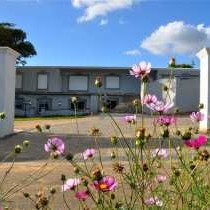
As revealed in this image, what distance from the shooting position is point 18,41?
2461 inches

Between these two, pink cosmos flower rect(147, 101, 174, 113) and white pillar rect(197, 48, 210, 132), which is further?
white pillar rect(197, 48, 210, 132)

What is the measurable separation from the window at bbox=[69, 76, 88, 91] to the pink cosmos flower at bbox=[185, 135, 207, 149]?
51869 millimetres

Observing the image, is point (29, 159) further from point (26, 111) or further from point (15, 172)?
point (26, 111)

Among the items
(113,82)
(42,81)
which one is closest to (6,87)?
(113,82)

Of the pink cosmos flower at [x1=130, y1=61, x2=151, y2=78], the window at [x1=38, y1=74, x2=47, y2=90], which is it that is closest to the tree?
the window at [x1=38, y1=74, x2=47, y2=90]

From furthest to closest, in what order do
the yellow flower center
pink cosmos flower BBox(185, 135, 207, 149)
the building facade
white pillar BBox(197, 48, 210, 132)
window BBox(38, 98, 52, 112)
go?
window BBox(38, 98, 52, 112) → the building facade → white pillar BBox(197, 48, 210, 132) → pink cosmos flower BBox(185, 135, 207, 149) → the yellow flower center

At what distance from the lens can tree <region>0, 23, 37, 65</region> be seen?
5991 centimetres

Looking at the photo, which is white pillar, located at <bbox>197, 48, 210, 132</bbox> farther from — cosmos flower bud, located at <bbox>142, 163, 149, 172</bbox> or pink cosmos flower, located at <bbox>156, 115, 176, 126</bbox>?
cosmos flower bud, located at <bbox>142, 163, 149, 172</bbox>

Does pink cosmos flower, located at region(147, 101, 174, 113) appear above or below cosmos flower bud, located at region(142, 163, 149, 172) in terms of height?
above

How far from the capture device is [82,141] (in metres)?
16.9

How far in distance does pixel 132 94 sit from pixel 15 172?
44.3 metres

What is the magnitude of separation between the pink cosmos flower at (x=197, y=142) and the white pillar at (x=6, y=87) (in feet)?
52.4

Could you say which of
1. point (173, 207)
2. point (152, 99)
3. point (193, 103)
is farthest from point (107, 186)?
point (193, 103)

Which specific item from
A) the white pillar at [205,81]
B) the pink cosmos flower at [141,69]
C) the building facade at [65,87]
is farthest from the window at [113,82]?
the pink cosmos flower at [141,69]
